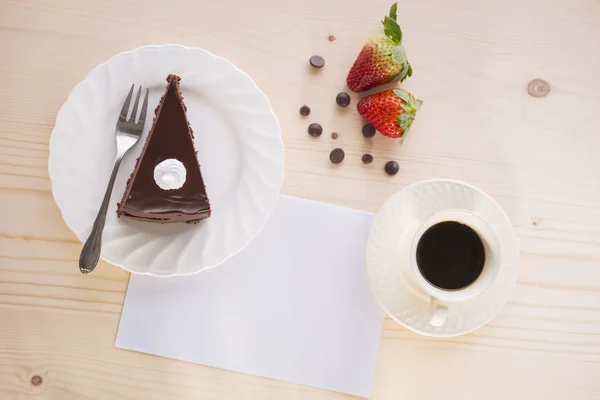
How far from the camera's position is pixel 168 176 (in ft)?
3.97

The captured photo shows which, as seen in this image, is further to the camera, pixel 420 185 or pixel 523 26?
pixel 523 26

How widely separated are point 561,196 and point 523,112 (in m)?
0.22

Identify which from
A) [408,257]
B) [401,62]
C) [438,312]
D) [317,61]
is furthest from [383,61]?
[438,312]

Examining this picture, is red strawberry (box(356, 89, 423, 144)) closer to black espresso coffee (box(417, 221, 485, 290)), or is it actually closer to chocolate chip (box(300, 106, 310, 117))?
chocolate chip (box(300, 106, 310, 117))

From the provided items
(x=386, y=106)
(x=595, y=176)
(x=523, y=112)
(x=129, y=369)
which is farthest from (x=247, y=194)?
(x=595, y=176)

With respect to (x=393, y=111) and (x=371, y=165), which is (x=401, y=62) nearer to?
(x=393, y=111)

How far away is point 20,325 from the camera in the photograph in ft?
4.27

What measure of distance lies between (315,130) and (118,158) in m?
0.44

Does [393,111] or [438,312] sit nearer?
[438,312]

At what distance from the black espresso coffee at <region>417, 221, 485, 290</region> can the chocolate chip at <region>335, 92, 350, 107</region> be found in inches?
14.0

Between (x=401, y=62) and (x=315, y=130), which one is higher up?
(x=401, y=62)

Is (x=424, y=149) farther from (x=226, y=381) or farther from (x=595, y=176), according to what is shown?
(x=226, y=381)

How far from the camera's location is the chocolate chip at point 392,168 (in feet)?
4.37

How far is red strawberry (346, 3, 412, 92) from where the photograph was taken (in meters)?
1.29
